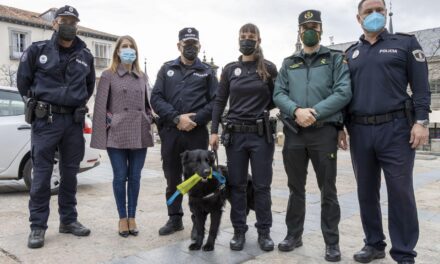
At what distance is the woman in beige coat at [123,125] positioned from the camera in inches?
165

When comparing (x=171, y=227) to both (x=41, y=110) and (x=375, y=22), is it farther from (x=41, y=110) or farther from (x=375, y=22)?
(x=375, y=22)

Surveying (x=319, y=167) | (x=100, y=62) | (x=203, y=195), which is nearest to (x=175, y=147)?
(x=203, y=195)

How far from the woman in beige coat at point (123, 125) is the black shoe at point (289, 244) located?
152 cm

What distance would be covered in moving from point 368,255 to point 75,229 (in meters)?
Result: 2.86

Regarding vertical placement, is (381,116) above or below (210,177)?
above

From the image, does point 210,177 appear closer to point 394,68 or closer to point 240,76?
point 240,76

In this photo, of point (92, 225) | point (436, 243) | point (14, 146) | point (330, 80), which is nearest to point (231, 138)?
point (330, 80)

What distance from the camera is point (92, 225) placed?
4.59 m

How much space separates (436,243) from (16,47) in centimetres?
3583

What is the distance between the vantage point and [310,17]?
3668mm

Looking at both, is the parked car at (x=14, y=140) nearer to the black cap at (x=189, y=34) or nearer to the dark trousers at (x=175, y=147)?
the dark trousers at (x=175, y=147)

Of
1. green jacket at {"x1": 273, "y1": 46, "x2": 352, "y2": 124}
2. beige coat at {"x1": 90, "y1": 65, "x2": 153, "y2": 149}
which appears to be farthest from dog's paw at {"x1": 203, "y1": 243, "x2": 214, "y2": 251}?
green jacket at {"x1": 273, "y1": 46, "x2": 352, "y2": 124}

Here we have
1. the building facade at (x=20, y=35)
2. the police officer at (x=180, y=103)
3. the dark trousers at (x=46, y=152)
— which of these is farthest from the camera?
the building facade at (x=20, y=35)

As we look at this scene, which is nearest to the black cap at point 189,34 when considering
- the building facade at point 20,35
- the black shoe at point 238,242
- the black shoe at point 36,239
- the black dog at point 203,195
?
the black dog at point 203,195
